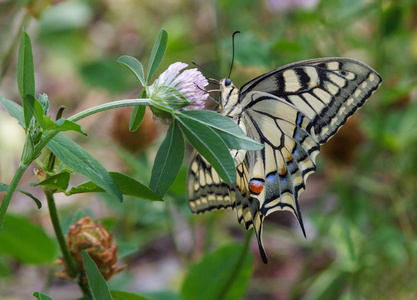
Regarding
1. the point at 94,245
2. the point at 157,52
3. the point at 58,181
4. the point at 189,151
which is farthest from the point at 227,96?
the point at 189,151

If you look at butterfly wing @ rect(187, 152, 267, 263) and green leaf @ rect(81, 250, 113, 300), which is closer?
green leaf @ rect(81, 250, 113, 300)

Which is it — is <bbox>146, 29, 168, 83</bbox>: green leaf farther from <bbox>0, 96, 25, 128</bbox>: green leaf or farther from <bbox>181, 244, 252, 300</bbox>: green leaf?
<bbox>181, 244, 252, 300</bbox>: green leaf

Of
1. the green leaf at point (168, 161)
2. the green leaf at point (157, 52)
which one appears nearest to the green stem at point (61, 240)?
the green leaf at point (168, 161)

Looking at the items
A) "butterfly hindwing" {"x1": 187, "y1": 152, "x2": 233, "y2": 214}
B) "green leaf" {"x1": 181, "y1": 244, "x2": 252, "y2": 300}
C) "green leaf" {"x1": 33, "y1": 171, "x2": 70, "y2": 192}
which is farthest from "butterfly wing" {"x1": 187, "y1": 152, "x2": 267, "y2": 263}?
"green leaf" {"x1": 33, "y1": 171, "x2": 70, "y2": 192}

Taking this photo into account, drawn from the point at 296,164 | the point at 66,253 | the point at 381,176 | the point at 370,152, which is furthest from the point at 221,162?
the point at 381,176

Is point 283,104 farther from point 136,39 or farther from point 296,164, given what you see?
point 136,39

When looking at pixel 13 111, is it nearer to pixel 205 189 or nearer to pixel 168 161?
pixel 168 161

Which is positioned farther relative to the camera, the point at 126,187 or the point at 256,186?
the point at 256,186
